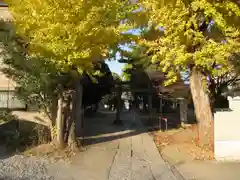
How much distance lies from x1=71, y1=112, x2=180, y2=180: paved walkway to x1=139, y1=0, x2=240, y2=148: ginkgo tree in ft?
9.43

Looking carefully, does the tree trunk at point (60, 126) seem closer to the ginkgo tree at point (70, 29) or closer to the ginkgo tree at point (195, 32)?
the ginkgo tree at point (70, 29)

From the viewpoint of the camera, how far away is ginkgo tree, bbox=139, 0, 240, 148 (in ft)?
36.6

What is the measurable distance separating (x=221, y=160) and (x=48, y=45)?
6.23m

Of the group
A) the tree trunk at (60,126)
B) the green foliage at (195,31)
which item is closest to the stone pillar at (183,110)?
the green foliage at (195,31)

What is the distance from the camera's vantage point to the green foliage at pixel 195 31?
11109 mm

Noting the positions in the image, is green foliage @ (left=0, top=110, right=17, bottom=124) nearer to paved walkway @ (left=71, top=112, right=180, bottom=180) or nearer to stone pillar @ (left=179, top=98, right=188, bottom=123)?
paved walkway @ (left=71, top=112, right=180, bottom=180)

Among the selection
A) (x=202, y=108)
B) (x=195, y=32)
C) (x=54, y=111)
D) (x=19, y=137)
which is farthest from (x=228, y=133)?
(x=19, y=137)

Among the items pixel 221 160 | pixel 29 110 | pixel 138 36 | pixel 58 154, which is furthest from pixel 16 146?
pixel 221 160

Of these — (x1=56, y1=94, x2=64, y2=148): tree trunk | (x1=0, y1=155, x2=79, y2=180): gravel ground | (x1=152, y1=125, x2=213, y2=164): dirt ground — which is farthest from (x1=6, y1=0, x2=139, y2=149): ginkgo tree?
(x1=152, y1=125, x2=213, y2=164): dirt ground

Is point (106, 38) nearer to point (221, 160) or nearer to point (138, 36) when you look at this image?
point (138, 36)

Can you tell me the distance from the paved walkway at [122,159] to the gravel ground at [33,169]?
45cm

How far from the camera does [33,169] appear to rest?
30.8 feet

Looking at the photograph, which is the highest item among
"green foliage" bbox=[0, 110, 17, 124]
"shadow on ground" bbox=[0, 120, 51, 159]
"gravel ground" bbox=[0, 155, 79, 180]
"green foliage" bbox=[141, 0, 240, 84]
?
"green foliage" bbox=[141, 0, 240, 84]

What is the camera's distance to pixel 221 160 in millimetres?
Result: 11055
